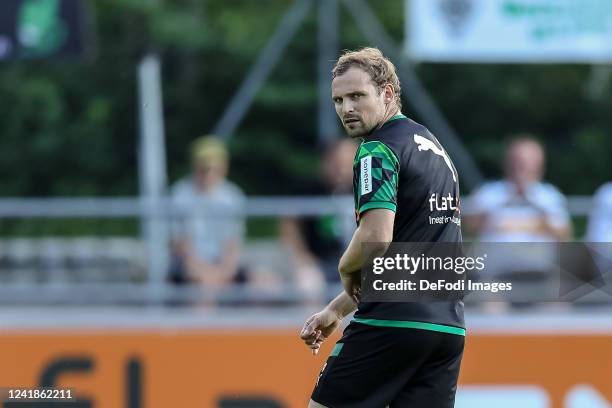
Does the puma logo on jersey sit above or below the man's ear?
below

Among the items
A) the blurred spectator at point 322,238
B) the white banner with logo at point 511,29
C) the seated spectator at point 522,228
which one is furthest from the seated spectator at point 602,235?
the white banner with logo at point 511,29

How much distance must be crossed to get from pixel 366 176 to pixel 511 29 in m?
5.64

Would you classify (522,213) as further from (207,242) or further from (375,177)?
(375,177)

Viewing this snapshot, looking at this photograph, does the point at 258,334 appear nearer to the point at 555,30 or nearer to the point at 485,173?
the point at 555,30

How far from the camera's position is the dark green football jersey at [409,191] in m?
4.27

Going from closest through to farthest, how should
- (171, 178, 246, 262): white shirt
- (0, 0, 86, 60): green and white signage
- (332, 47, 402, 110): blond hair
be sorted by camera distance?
(332, 47, 402, 110): blond hair → (171, 178, 246, 262): white shirt → (0, 0, 86, 60): green and white signage

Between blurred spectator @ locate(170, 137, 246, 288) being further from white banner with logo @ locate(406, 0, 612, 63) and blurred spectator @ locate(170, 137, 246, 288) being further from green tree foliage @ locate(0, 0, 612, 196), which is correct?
green tree foliage @ locate(0, 0, 612, 196)

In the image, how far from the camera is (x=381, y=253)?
428 cm

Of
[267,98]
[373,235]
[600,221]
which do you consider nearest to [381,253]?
[373,235]

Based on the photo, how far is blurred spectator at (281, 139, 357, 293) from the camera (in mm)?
7887

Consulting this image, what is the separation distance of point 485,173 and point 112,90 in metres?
12.6

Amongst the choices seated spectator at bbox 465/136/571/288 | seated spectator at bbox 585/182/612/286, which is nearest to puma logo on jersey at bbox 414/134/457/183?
seated spectator at bbox 585/182/612/286

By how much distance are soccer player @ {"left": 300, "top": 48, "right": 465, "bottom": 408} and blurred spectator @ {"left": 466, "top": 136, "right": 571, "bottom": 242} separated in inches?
127

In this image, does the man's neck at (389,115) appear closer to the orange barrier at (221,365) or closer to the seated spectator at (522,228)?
the orange barrier at (221,365)
